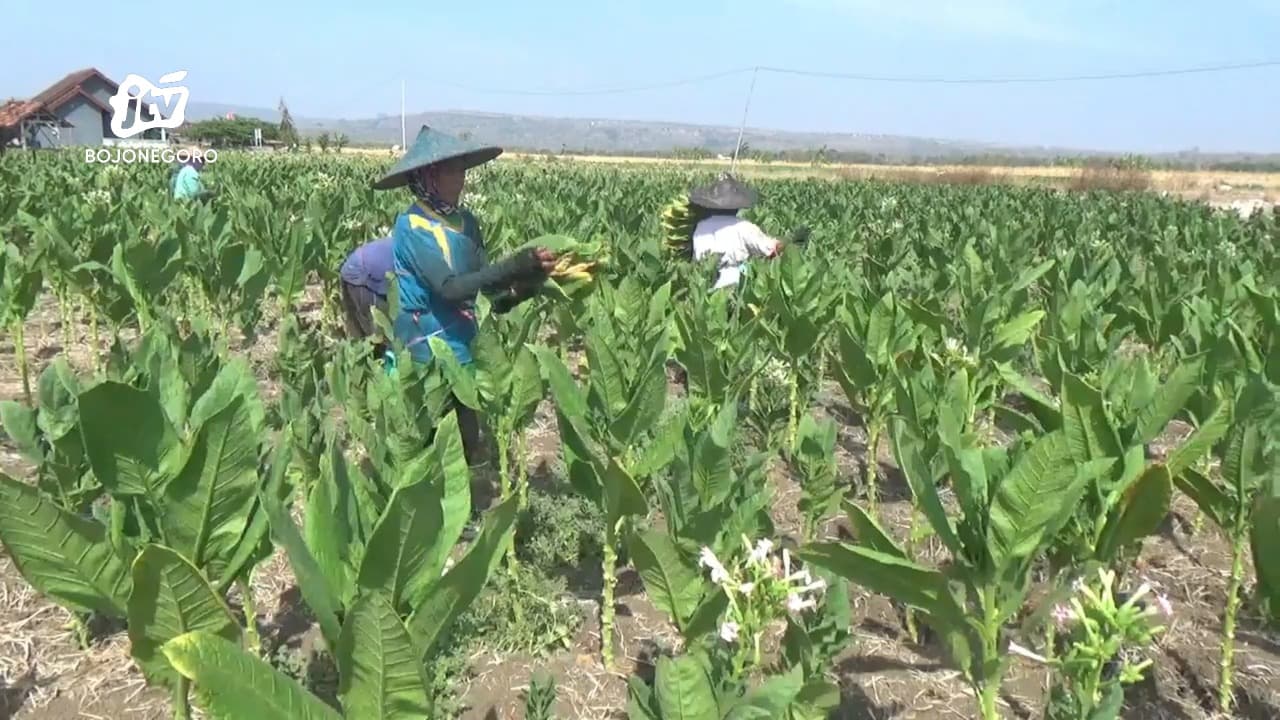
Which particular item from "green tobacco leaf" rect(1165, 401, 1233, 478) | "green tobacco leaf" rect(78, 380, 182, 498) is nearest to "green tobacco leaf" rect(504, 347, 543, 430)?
"green tobacco leaf" rect(78, 380, 182, 498)

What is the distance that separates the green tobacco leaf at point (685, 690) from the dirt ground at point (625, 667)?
1.53m

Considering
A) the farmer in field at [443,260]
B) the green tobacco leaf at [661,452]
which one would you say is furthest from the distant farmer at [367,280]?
the green tobacco leaf at [661,452]

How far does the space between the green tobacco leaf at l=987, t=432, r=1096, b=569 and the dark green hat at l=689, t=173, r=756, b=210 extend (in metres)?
5.00

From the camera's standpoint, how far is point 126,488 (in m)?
1.97

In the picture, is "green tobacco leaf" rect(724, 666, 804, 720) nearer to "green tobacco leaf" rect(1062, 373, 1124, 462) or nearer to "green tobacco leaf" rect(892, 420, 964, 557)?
"green tobacco leaf" rect(892, 420, 964, 557)

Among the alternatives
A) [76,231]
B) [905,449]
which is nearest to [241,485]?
[905,449]

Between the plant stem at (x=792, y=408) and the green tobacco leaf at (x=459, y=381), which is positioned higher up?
the green tobacco leaf at (x=459, y=381)

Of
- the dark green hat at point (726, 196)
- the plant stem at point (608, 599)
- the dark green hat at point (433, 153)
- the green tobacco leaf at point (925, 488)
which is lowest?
the plant stem at point (608, 599)

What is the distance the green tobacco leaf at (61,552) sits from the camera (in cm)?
178

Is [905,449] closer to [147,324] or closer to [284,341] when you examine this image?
[284,341]

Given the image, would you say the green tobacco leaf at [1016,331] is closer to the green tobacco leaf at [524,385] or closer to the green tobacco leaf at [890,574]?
the green tobacco leaf at [524,385]

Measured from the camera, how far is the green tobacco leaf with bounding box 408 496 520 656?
1679 mm

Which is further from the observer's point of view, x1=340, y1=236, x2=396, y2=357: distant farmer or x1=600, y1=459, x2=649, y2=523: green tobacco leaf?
x1=340, y1=236, x2=396, y2=357: distant farmer

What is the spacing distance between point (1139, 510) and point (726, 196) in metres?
4.89
